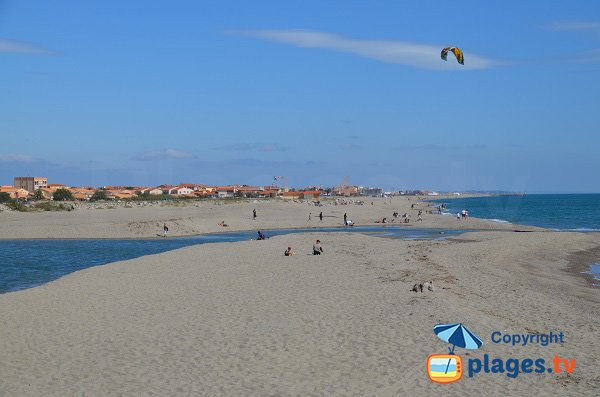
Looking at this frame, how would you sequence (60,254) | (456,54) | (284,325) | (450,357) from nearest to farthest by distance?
(450,357)
(284,325)
(456,54)
(60,254)

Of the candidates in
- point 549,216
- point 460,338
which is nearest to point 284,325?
point 460,338

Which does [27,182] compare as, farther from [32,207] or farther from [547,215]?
[547,215]

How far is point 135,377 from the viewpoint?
851 cm

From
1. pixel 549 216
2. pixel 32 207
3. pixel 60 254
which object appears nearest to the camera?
pixel 60 254

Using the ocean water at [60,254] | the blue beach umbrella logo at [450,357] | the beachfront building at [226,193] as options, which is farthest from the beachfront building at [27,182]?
the blue beach umbrella logo at [450,357]

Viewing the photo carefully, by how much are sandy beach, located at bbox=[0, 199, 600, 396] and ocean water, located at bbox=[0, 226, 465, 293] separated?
2.24 m

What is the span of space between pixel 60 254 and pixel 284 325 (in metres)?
20.6

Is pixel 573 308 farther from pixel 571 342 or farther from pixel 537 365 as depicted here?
pixel 537 365

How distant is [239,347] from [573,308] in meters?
8.77

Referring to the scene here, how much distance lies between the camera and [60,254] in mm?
28516

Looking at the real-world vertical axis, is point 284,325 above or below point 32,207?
below

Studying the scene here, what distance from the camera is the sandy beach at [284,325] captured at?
826 cm

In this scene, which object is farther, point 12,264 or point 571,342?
point 12,264

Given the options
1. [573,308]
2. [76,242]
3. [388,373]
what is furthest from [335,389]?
[76,242]
